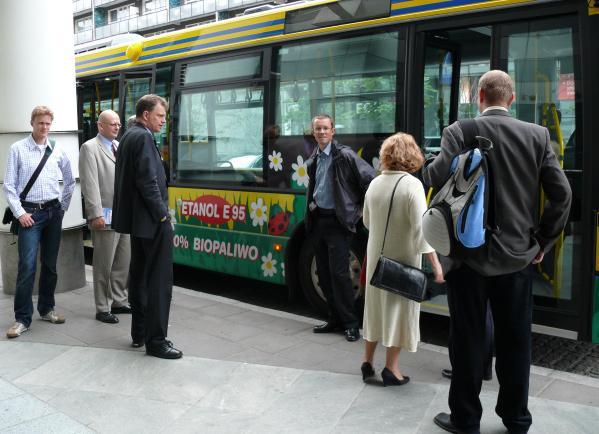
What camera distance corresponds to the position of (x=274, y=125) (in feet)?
21.0

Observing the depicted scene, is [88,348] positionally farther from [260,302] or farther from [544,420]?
[544,420]

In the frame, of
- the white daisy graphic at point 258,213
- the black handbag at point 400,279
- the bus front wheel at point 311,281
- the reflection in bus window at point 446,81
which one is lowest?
the bus front wheel at point 311,281

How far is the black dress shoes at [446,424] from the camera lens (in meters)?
3.54

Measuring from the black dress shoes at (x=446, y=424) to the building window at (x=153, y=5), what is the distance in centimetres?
5328

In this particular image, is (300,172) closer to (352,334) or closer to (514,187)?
(352,334)

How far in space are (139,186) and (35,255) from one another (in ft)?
4.96

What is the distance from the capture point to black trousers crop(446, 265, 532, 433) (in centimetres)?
340

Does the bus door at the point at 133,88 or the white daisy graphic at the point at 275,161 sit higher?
the bus door at the point at 133,88

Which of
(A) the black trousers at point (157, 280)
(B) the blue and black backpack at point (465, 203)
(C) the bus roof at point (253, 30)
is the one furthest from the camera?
(C) the bus roof at point (253, 30)

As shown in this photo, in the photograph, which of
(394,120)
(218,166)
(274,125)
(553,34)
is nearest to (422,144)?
(394,120)

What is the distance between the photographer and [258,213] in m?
6.53

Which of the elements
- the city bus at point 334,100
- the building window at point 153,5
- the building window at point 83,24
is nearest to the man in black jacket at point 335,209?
the city bus at point 334,100

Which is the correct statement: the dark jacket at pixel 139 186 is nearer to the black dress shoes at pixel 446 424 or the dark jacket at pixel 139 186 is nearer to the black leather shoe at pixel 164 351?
the black leather shoe at pixel 164 351

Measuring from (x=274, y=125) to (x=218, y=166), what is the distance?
1.02 meters
